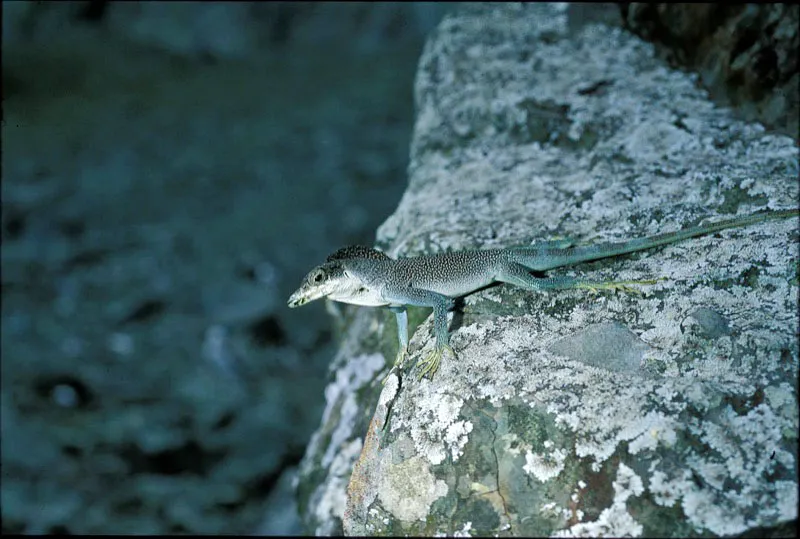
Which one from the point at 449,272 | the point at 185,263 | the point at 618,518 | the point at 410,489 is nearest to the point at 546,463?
the point at 618,518

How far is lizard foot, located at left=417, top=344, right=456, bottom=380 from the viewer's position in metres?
2.62

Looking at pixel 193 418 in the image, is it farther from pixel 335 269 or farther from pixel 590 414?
pixel 590 414

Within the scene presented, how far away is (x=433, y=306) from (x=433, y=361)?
315 mm

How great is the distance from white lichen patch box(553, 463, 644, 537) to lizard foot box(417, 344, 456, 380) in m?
0.84

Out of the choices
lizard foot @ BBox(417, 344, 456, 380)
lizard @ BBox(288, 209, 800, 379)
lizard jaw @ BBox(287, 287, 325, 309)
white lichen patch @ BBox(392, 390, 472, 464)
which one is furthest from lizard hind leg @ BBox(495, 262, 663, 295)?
lizard jaw @ BBox(287, 287, 325, 309)

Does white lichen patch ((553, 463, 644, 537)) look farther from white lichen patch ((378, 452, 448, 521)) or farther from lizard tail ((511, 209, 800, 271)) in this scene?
lizard tail ((511, 209, 800, 271))

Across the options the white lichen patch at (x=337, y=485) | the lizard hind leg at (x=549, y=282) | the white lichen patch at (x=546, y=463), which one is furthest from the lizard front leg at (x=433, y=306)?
the white lichen patch at (x=337, y=485)

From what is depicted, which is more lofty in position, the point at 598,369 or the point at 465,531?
the point at 598,369

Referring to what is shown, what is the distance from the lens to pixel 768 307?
2.49 m

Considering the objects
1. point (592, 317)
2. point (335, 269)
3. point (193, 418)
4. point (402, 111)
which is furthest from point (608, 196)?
point (402, 111)

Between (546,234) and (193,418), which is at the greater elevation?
(546,234)

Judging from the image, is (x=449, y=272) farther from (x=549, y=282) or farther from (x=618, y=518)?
(x=618, y=518)

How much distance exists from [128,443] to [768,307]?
5635 mm

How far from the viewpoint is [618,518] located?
6.50ft
